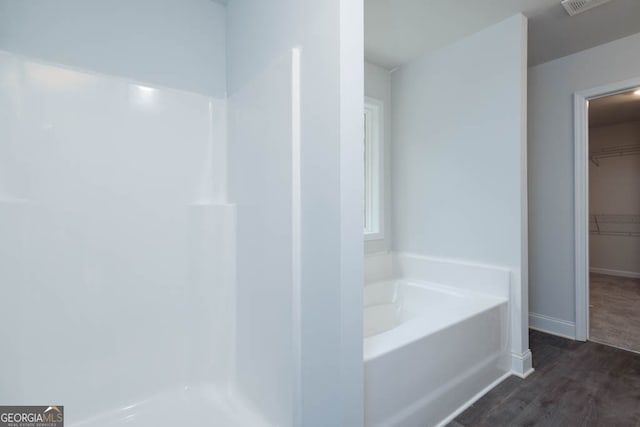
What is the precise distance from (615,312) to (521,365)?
2.06m

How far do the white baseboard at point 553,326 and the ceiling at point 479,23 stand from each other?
7.86 ft

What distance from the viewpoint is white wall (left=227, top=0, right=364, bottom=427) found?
3.83ft

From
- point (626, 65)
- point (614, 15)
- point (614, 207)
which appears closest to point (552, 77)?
point (626, 65)

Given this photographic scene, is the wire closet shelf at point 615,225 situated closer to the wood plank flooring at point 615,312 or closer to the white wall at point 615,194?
the white wall at point 615,194

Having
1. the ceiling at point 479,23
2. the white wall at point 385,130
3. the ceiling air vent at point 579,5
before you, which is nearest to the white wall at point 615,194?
the ceiling at point 479,23

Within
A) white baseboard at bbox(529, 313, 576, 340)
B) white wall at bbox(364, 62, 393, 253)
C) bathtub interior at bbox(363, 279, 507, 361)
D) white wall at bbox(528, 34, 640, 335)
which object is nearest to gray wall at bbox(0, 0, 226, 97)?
white wall at bbox(364, 62, 393, 253)

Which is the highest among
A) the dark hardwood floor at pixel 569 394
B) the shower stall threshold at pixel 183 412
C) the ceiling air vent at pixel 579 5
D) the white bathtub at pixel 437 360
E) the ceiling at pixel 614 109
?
the ceiling air vent at pixel 579 5

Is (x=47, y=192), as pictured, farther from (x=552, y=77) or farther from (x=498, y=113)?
(x=552, y=77)

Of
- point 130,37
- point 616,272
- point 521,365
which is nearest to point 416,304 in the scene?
point 521,365

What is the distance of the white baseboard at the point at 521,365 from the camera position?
2.14 metres

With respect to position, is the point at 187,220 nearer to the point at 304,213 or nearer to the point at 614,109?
the point at 304,213

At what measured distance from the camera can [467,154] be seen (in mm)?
2475

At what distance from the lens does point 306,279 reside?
4.36 ft

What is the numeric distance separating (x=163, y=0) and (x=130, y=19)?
9.2 inches
